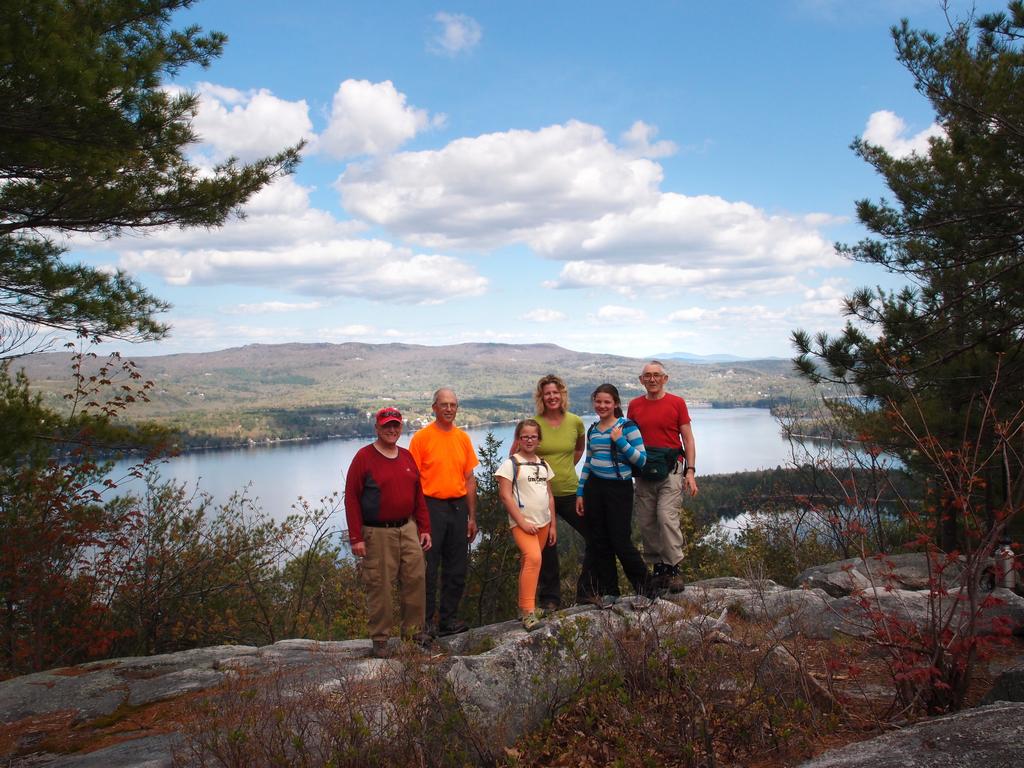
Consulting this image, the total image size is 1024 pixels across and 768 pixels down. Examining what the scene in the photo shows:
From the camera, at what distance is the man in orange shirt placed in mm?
5004

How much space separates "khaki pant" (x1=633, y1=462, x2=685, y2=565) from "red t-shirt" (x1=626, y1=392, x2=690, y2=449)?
204 millimetres

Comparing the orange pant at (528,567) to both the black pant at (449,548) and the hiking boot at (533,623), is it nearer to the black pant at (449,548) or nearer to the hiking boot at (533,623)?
the hiking boot at (533,623)

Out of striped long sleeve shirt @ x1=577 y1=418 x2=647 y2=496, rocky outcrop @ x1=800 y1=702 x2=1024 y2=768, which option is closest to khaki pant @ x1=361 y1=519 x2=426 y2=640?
striped long sleeve shirt @ x1=577 y1=418 x2=647 y2=496

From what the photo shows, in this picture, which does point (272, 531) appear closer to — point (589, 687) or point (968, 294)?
point (589, 687)

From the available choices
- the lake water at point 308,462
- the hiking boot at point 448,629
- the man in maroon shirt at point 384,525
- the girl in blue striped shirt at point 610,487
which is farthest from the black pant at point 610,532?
the lake water at point 308,462

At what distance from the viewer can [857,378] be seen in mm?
7867

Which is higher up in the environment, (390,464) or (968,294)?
(968,294)

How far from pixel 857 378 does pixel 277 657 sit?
6677 mm

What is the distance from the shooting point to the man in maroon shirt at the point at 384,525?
4703 millimetres

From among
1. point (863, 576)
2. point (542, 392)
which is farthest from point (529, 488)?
point (863, 576)

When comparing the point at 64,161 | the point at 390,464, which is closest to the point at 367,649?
the point at 390,464

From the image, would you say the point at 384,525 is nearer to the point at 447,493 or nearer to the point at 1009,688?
the point at 447,493

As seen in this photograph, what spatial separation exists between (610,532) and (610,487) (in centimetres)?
33

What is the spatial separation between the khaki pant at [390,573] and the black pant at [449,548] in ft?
0.56
